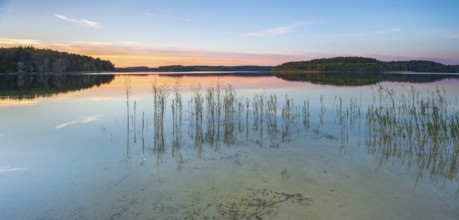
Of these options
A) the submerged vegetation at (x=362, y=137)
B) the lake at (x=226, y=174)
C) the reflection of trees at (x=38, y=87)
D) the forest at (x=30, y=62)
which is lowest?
the lake at (x=226, y=174)

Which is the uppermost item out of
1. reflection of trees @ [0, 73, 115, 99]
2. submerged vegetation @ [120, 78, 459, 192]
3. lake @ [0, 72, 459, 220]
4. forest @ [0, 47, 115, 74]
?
forest @ [0, 47, 115, 74]

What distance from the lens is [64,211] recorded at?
155 inches

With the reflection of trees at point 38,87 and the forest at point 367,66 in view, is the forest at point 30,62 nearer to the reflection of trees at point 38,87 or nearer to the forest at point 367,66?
the reflection of trees at point 38,87

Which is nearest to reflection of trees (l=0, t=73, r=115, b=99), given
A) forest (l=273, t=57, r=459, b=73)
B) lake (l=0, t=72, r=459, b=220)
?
lake (l=0, t=72, r=459, b=220)

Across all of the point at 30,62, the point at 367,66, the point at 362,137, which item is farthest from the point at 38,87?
the point at 367,66

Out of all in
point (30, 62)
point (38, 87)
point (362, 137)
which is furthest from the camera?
point (30, 62)

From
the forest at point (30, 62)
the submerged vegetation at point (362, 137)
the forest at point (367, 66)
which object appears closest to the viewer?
the submerged vegetation at point (362, 137)

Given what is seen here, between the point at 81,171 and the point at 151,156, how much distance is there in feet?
4.74

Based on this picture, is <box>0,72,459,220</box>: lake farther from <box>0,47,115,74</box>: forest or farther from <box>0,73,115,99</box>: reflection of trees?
<box>0,47,115,74</box>: forest

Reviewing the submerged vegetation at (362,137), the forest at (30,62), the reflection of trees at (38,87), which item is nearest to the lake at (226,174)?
the submerged vegetation at (362,137)

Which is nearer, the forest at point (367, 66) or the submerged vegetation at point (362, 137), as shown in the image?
the submerged vegetation at point (362, 137)

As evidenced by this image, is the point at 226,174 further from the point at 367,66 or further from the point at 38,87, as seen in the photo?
the point at 367,66

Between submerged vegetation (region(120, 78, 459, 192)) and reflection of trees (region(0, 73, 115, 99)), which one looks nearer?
submerged vegetation (region(120, 78, 459, 192))

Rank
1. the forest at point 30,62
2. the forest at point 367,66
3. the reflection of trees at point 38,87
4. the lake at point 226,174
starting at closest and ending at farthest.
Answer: the lake at point 226,174 → the reflection of trees at point 38,87 → the forest at point 30,62 → the forest at point 367,66
